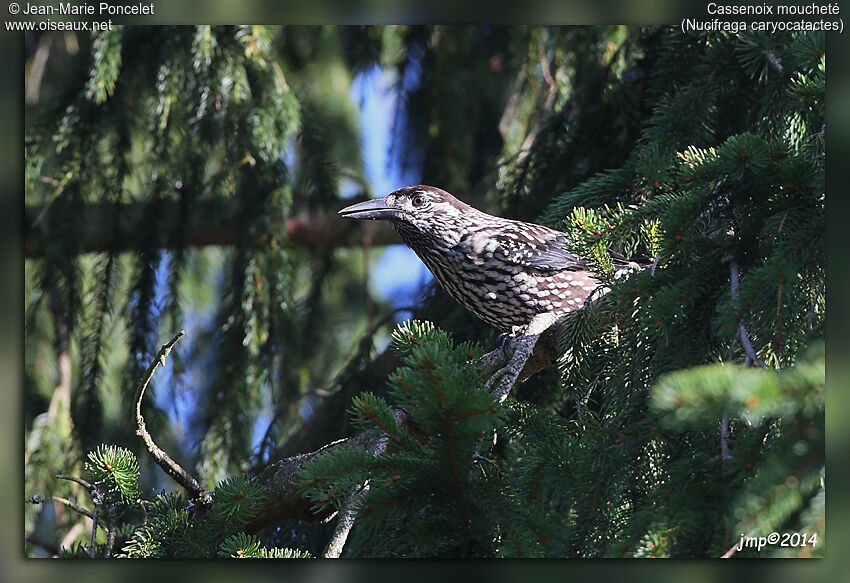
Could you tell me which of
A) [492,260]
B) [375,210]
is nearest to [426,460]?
[492,260]

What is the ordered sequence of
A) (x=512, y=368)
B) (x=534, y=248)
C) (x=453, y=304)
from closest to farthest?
(x=512, y=368) < (x=534, y=248) < (x=453, y=304)

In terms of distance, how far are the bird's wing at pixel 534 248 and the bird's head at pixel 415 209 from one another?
6.8 inches

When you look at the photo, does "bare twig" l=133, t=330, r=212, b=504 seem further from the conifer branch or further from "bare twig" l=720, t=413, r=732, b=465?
the conifer branch

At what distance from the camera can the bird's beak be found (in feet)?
8.29

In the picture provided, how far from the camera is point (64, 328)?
3.03m

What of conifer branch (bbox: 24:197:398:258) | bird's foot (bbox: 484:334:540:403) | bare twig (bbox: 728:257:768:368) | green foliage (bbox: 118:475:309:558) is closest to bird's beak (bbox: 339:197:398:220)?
conifer branch (bbox: 24:197:398:258)

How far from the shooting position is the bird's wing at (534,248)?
243 centimetres

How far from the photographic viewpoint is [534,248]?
248cm

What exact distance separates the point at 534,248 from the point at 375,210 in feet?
1.56

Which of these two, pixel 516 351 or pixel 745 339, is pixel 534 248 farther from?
pixel 745 339

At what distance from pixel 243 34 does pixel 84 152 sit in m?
0.66

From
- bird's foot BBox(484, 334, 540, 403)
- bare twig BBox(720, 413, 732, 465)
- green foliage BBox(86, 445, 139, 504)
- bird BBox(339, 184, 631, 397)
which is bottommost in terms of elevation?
green foliage BBox(86, 445, 139, 504)

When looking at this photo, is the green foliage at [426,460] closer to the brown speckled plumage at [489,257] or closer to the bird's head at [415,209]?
the brown speckled plumage at [489,257]

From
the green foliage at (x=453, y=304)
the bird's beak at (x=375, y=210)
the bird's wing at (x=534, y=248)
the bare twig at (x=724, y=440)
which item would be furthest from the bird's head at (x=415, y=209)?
the bare twig at (x=724, y=440)
